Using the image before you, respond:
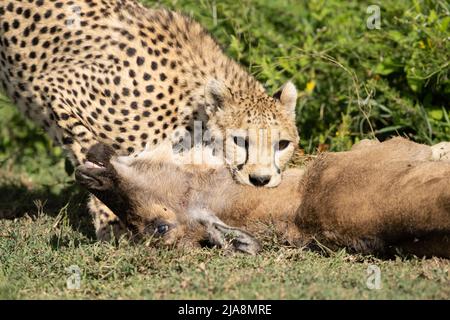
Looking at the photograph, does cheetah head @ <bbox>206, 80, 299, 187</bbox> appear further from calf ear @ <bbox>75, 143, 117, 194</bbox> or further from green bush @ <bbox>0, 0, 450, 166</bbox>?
green bush @ <bbox>0, 0, 450, 166</bbox>

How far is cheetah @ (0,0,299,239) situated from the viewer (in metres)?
5.34

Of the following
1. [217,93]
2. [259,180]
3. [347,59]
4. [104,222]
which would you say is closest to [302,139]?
[347,59]

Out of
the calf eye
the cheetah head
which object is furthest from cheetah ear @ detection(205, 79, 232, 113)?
the calf eye

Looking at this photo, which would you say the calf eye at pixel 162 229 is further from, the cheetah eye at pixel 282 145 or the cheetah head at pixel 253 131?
the cheetah eye at pixel 282 145

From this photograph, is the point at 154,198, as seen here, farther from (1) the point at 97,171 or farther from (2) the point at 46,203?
(2) the point at 46,203

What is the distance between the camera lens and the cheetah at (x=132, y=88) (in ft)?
17.5

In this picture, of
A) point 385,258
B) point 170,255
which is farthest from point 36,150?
point 385,258

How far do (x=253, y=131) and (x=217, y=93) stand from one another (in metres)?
0.32

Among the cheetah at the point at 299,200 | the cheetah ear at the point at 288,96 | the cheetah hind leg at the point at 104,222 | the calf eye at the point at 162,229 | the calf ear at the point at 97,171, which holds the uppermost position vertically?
the cheetah ear at the point at 288,96

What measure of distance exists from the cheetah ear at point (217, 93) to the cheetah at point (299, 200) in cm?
38

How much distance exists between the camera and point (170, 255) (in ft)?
15.5

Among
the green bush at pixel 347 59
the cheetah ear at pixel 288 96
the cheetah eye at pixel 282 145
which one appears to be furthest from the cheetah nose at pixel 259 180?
the green bush at pixel 347 59

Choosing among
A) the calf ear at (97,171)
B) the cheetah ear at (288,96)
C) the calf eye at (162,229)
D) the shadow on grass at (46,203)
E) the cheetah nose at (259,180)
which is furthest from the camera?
the shadow on grass at (46,203)

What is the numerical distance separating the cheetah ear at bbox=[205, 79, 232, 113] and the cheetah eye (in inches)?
15.3
